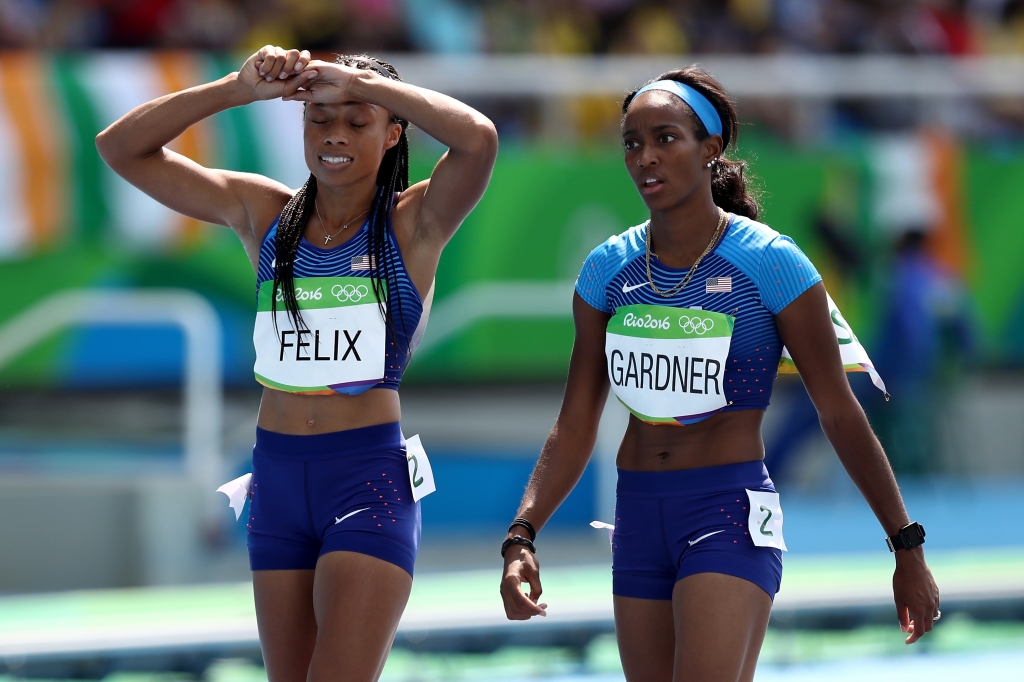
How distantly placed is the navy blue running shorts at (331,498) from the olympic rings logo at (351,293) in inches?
12.5

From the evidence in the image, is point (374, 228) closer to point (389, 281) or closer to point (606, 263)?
point (389, 281)

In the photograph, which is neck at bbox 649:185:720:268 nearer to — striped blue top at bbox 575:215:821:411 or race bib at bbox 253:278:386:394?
striped blue top at bbox 575:215:821:411

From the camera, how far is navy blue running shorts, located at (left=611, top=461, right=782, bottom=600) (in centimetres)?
323

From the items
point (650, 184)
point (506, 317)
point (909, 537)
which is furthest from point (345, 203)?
point (506, 317)

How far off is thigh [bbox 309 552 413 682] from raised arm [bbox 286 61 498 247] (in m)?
0.82

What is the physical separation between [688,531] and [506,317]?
651cm

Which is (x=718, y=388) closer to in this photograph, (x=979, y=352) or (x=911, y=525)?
(x=911, y=525)

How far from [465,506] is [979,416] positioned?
463cm

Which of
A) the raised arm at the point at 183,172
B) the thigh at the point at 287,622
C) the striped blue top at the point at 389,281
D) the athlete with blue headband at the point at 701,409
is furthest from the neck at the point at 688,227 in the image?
the thigh at the point at 287,622

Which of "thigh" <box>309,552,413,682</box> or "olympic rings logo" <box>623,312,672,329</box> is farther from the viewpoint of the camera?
"olympic rings logo" <box>623,312,672,329</box>

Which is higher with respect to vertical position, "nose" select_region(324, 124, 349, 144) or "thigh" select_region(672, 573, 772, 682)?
"nose" select_region(324, 124, 349, 144)

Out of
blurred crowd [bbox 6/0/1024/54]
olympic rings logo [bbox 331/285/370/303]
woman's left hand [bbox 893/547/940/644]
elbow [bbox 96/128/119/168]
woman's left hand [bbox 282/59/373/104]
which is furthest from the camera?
blurred crowd [bbox 6/0/1024/54]

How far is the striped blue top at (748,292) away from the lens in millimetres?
3271

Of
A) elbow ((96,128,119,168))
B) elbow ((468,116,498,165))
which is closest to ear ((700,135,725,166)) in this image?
elbow ((468,116,498,165))
